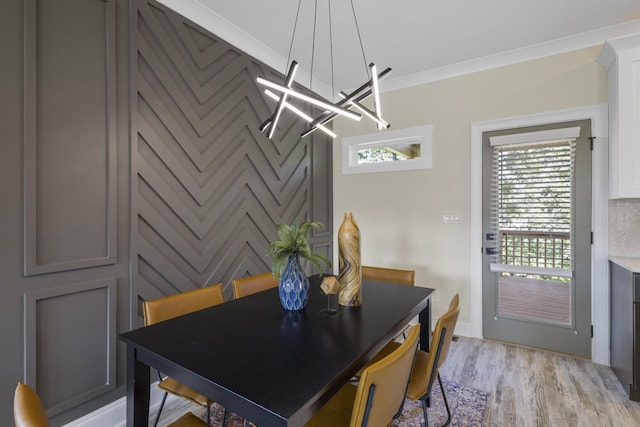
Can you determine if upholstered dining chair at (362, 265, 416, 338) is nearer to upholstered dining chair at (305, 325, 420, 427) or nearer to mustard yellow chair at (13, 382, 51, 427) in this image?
upholstered dining chair at (305, 325, 420, 427)

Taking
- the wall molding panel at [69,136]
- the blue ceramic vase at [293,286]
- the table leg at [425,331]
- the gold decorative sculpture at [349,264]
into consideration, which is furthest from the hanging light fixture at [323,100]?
the table leg at [425,331]

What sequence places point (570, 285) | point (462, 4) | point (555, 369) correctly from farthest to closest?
point (570, 285) → point (555, 369) → point (462, 4)

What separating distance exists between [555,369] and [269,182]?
9.91ft

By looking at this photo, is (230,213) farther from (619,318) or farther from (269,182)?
(619,318)

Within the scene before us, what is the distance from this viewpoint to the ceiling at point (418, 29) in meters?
2.28

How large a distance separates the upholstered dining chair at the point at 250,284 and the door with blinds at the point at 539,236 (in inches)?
89.2

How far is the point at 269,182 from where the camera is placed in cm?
301

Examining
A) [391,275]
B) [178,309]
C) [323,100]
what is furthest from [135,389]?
[391,275]

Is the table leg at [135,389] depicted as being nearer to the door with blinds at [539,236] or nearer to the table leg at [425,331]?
the table leg at [425,331]

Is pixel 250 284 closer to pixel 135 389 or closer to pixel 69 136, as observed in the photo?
pixel 135 389

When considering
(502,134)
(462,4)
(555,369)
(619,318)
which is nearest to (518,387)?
(555,369)

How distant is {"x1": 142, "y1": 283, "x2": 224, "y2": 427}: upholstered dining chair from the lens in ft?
4.66

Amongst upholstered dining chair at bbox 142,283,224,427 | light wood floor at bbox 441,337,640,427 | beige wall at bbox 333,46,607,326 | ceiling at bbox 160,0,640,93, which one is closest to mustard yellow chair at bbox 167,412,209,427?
upholstered dining chair at bbox 142,283,224,427

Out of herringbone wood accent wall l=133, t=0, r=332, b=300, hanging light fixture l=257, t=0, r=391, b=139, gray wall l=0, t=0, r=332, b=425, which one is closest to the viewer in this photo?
hanging light fixture l=257, t=0, r=391, b=139
